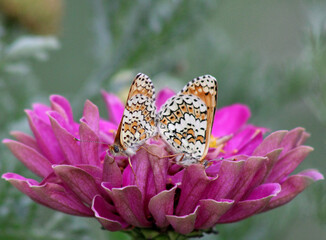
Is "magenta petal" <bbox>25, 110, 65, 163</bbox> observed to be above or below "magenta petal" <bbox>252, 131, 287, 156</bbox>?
above

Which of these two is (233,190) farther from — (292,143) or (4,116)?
(4,116)

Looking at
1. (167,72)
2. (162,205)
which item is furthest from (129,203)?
(167,72)

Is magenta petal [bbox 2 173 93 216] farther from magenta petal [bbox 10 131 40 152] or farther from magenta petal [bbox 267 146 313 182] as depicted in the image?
magenta petal [bbox 267 146 313 182]

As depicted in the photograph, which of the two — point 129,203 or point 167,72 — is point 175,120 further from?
point 167,72

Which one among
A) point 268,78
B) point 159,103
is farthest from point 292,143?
point 268,78

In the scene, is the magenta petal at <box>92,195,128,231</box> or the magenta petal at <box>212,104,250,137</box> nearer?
the magenta petal at <box>92,195,128,231</box>

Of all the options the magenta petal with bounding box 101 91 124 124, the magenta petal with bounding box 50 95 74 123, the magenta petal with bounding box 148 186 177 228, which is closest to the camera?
the magenta petal with bounding box 148 186 177 228

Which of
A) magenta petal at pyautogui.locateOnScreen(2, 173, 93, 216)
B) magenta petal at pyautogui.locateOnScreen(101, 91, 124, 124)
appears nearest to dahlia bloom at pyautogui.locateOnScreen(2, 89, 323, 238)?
magenta petal at pyautogui.locateOnScreen(2, 173, 93, 216)
